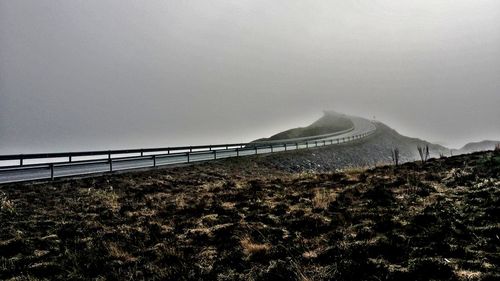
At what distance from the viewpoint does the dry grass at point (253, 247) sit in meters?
7.42

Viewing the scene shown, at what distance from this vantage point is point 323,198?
1155cm

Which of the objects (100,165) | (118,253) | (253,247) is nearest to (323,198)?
(253,247)

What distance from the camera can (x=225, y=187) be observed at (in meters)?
→ 16.1

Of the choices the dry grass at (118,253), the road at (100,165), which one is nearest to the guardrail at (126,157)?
the road at (100,165)

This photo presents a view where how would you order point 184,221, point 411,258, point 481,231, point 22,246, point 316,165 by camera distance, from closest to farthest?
point 411,258
point 481,231
point 22,246
point 184,221
point 316,165

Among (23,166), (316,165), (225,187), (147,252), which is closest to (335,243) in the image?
(147,252)

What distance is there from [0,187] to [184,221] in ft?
34.9

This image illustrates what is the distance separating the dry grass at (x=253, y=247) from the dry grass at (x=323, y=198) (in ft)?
10.8

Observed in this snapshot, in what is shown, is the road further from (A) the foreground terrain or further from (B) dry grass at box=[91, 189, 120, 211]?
(B) dry grass at box=[91, 189, 120, 211]

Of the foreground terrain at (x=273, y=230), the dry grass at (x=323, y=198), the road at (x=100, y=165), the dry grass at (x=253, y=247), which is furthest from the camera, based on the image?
the road at (x=100, y=165)

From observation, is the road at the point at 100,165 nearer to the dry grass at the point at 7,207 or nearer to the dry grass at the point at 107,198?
the dry grass at the point at 107,198

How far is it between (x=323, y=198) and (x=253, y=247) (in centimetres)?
464

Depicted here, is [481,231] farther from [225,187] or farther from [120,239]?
[225,187]

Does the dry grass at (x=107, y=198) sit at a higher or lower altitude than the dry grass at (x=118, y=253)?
higher
